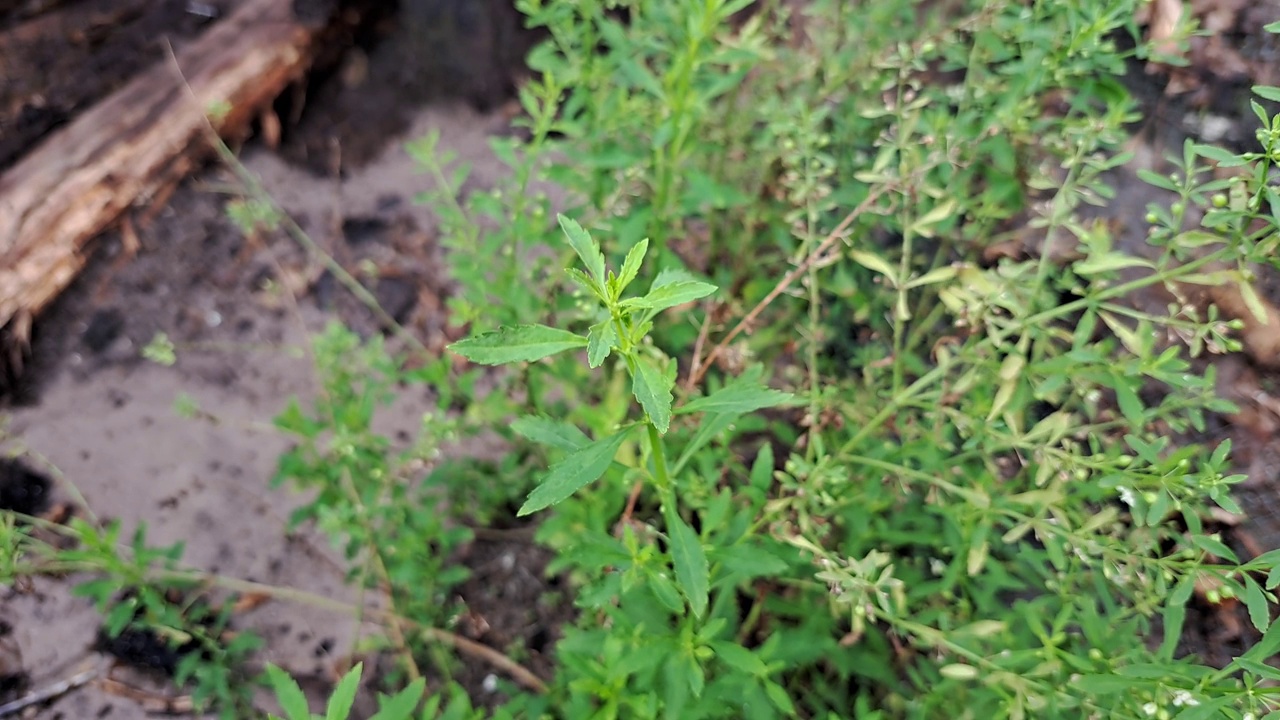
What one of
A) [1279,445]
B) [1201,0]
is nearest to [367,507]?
[1279,445]

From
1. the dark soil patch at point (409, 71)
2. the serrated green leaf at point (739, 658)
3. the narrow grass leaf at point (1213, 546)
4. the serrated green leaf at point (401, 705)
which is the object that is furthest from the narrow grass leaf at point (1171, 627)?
the dark soil patch at point (409, 71)

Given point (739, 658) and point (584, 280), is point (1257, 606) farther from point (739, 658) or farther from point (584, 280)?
point (584, 280)

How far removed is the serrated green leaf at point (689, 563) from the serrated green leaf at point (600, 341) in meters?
0.44

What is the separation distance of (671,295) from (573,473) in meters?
0.35

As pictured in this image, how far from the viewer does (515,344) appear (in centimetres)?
124

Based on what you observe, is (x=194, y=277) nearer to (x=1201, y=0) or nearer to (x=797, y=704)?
(x=797, y=704)

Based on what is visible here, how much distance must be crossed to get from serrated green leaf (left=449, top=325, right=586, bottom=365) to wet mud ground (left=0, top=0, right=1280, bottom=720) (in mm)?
1799

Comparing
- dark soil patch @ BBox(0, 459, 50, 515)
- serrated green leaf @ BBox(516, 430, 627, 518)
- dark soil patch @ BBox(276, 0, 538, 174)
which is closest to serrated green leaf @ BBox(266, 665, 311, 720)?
serrated green leaf @ BBox(516, 430, 627, 518)

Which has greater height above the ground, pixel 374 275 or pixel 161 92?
→ pixel 161 92

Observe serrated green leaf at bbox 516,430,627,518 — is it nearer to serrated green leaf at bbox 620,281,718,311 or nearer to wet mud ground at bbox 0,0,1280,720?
serrated green leaf at bbox 620,281,718,311

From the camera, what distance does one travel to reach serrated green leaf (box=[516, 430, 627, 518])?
1250 millimetres

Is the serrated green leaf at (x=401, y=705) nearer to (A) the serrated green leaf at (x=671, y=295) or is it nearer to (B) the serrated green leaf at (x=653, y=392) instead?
(B) the serrated green leaf at (x=653, y=392)

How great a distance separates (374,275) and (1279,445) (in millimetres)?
3508

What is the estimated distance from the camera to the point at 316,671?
269 cm
